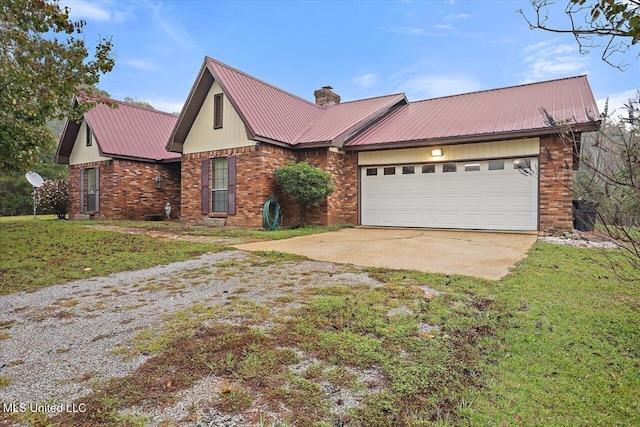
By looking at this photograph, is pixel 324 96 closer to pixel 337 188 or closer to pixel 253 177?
pixel 337 188

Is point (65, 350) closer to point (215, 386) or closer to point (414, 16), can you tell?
point (215, 386)

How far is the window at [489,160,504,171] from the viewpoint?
10.6 meters

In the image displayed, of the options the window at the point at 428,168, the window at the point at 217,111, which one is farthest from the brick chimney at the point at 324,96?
the window at the point at 428,168

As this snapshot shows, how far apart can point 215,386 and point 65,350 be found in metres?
1.50

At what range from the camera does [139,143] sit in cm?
1697

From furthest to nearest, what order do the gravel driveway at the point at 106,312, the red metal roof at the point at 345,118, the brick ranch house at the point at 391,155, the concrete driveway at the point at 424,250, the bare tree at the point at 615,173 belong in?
the red metal roof at the point at 345,118 → the brick ranch house at the point at 391,155 → the concrete driveway at the point at 424,250 → the gravel driveway at the point at 106,312 → the bare tree at the point at 615,173

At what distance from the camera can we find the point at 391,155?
1225 centimetres

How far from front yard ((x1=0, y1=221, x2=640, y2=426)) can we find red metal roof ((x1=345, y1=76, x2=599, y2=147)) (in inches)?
255

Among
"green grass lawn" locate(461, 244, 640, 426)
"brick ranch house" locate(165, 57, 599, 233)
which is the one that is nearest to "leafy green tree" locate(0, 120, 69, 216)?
"brick ranch house" locate(165, 57, 599, 233)

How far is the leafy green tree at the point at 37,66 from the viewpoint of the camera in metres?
6.05

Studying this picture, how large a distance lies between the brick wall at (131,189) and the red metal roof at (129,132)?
519 millimetres

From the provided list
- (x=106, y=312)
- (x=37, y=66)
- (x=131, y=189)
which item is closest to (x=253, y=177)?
(x=37, y=66)

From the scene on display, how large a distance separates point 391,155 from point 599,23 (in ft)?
33.9

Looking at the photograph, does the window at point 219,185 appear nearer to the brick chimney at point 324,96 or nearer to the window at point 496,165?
the brick chimney at point 324,96
